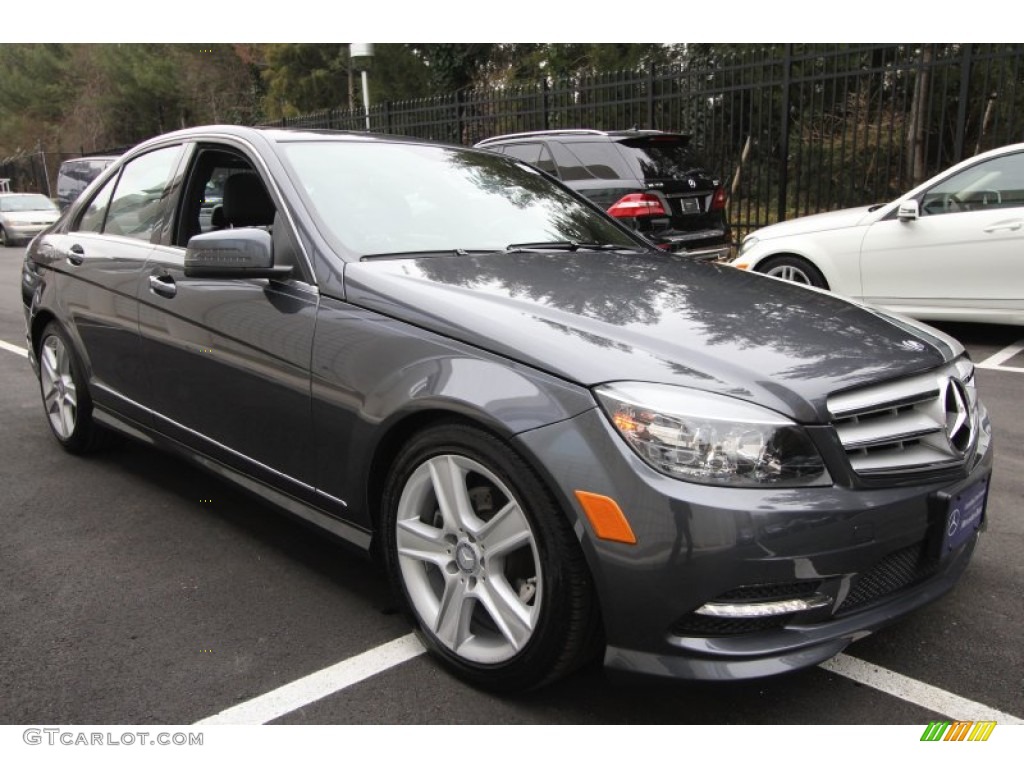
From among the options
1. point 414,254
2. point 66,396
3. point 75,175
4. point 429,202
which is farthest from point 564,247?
point 75,175

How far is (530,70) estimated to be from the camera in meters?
26.2

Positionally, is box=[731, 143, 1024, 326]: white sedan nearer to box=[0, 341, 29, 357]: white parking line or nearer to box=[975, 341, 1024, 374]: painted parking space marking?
box=[975, 341, 1024, 374]: painted parking space marking

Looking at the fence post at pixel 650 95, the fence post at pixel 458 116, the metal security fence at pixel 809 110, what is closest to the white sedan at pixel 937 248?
the metal security fence at pixel 809 110

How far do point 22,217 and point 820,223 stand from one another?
22.7 meters

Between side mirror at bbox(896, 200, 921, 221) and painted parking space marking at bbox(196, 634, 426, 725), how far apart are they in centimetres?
578

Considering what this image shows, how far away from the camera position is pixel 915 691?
2453 mm

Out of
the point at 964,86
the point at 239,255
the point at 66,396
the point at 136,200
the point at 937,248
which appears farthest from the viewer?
the point at 964,86

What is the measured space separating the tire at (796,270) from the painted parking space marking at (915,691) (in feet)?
17.7

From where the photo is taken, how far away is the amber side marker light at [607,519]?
209cm

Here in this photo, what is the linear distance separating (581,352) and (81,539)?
97.3 inches

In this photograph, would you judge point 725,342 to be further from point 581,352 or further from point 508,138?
point 508,138

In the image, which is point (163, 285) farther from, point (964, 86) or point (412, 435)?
point (964, 86)

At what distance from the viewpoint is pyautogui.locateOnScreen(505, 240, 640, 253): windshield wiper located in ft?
10.9
